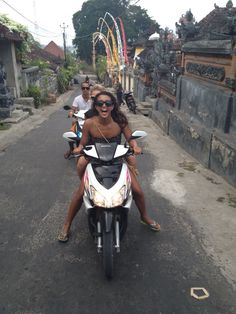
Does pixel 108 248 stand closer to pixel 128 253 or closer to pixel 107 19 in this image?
pixel 128 253

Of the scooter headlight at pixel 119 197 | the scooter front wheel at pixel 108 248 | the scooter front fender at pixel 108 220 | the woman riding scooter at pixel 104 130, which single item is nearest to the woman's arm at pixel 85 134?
the woman riding scooter at pixel 104 130

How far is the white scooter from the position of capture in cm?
317

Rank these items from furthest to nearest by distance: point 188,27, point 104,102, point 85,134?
point 188,27
point 85,134
point 104,102

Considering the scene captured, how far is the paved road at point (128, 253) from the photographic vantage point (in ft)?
9.93

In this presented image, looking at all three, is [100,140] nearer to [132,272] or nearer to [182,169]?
[132,272]

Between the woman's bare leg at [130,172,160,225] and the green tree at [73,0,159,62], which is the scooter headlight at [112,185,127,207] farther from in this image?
the green tree at [73,0,159,62]

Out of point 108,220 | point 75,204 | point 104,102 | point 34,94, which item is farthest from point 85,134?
point 34,94

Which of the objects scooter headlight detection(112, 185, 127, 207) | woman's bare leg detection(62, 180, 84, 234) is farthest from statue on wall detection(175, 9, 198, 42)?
scooter headlight detection(112, 185, 127, 207)

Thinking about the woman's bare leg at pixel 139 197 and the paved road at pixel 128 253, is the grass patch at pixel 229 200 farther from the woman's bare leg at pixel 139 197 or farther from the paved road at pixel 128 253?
the woman's bare leg at pixel 139 197

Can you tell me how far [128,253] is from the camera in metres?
3.79

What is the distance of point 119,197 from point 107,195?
128 mm

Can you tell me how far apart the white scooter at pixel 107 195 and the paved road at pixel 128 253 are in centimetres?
36

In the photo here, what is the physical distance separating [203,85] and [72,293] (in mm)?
5980

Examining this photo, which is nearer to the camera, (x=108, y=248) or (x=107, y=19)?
(x=108, y=248)
